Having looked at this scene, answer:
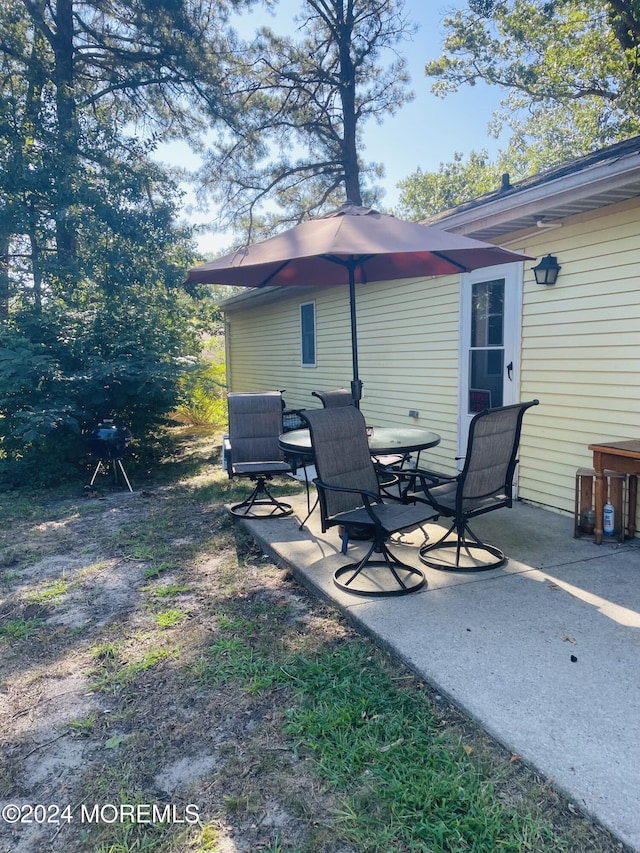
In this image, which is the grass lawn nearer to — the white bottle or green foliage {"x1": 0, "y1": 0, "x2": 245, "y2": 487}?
the white bottle

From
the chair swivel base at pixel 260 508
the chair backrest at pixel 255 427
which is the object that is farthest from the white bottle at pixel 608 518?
the chair backrest at pixel 255 427

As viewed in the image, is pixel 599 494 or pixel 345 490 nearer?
pixel 345 490

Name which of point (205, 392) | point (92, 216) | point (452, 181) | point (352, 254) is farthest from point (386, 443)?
point (452, 181)

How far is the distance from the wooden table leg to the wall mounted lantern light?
5.45ft

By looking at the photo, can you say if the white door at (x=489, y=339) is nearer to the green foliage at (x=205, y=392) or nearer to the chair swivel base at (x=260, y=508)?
the chair swivel base at (x=260, y=508)

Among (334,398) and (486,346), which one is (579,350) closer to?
(486,346)

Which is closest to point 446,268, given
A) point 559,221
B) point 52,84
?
point 559,221

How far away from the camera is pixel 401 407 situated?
23.6 ft

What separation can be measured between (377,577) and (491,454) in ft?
3.44

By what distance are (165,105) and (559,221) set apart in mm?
11485

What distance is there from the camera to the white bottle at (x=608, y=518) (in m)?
3.97

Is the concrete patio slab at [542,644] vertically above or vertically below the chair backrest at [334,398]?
below

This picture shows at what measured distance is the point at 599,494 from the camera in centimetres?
389

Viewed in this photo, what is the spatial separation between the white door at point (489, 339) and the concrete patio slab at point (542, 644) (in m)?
1.79
